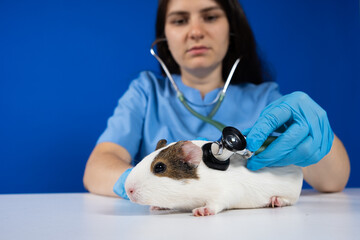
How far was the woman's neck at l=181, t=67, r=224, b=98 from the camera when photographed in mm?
1911

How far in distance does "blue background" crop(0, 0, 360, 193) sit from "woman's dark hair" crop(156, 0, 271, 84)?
27 centimetres

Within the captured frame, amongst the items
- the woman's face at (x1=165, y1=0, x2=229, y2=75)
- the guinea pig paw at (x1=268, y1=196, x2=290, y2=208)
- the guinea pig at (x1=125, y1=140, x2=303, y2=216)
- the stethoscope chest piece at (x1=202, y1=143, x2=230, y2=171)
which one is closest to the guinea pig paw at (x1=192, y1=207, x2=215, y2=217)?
the guinea pig at (x1=125, y1=140, x2=303, y2=216)

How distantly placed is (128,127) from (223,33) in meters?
0.61

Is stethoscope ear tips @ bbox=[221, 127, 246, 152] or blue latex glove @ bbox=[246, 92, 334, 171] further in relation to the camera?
blue latex glove @ bbox=[246, 92, 334, 171]

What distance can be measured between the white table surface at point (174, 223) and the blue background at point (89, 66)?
50.1 inches

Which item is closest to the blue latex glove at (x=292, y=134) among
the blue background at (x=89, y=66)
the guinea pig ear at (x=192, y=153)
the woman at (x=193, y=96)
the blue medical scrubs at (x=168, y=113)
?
the guinea pig ear at (x=192, y=153)

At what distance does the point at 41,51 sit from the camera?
238 centimetres

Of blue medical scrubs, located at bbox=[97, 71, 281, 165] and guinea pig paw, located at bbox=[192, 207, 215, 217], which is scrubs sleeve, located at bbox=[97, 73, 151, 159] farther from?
guinea pig paw, located at bbox=[192, 207, 215, 217]

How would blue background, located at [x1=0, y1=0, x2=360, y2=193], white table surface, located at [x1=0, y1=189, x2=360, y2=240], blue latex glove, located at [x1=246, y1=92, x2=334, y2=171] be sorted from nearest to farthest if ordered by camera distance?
white table surface, located at [x1=0, y1=189, x2=360, y2=240], blue latex glove, located at [x1=246, y1=92, x2=334, y2=171], blue background, located at [x1=0, y1=0, x2=360, y2=193]

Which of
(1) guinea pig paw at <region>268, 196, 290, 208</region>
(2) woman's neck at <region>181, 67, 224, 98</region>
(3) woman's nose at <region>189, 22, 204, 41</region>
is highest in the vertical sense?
(3) woman's nose at <region>189, 22, 204, 41</region>

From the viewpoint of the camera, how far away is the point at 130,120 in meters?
1.78

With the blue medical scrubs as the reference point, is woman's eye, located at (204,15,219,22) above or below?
above

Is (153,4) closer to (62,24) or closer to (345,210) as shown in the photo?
(62,24)

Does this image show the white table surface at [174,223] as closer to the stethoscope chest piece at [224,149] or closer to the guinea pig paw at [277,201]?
the guinea pig paw at [277,201]
